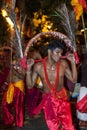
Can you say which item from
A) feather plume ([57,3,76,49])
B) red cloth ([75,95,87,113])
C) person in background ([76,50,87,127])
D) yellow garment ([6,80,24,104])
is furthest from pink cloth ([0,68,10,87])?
feather plume ([57,3,76,49])

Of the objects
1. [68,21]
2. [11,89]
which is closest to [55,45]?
[68,21]

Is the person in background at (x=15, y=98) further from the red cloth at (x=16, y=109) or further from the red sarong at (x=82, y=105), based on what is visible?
the red sarong at (x=82, y=105)

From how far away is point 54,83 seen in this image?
5.19 m

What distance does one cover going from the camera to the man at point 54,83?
16.7 ft

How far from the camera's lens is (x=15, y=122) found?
22.8 feet

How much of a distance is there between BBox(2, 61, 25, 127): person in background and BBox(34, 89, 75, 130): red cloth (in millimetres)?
1524

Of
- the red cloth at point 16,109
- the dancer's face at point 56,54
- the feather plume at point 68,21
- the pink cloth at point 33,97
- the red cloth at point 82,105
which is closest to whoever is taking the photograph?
the dancer's face at point 56,54

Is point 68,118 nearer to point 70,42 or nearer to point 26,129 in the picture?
point 70,42

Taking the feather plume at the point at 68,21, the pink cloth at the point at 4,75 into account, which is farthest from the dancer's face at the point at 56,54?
the pink cloth at the point at 4,75

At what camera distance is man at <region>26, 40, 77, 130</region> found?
509 centimetres

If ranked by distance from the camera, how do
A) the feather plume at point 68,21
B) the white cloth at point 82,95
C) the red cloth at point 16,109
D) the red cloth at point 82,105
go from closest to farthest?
1. the feather plume at point 68,21
2. the red cloth at point 82,105
3. the white cloth at point 82,95
4. the red cloth at point 16,109

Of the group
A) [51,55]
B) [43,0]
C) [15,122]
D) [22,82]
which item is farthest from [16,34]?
[43,0]

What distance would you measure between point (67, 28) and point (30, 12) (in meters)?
4.77

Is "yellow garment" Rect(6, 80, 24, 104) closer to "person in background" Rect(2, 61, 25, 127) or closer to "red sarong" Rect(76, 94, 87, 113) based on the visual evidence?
"person in background" Rect(2, 61, 25, 127)
